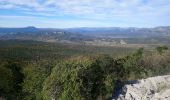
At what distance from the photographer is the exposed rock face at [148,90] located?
2763 centimetres

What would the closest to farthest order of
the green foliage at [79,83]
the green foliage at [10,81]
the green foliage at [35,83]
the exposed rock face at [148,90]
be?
the exposed rock face at [148,90] → the green foliage at [79,83] → the green foliage at [35,83] → the green foliage at [10,81]

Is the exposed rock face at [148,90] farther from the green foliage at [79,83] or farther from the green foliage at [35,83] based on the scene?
the green foliage at [35,83]

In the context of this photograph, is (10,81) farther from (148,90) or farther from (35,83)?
(148,90)

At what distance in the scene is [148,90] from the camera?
93.9ft

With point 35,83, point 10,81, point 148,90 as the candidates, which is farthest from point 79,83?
point 10,81

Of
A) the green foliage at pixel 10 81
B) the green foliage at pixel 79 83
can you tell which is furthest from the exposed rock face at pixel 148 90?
the green foliage at pixel 10 81

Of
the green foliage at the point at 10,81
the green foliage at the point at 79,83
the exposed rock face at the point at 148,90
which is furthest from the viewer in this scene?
the green foliage at the point at 10,81

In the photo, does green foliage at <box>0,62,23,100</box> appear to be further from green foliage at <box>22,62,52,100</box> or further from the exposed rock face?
the exposed rock face

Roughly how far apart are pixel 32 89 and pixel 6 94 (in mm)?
3582

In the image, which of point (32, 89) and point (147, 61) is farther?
point (147, 61)

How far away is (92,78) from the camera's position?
30.8m

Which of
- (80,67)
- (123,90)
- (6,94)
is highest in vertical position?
(80,67)

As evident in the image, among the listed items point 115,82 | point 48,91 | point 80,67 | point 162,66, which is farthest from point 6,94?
point 162,66

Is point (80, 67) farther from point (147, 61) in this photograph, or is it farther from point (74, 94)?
point (147, 61)
